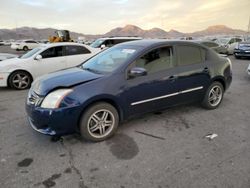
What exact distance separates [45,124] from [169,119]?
92.9 inches

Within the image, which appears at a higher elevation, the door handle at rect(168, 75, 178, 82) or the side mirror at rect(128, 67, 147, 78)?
the side mirror at rect(128, 67, 147, 78)

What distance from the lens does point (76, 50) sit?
828 centimetres

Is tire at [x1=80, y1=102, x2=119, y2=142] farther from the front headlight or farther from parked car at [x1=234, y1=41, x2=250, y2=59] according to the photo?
parked car at [x1=234, y1=41, x2=250, y2=59]

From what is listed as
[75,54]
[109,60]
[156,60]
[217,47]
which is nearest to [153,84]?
[156,60]

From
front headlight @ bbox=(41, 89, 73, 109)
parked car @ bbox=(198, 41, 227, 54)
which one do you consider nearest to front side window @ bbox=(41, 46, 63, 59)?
front headlight @ bbox=(41, 89, 73, 109)

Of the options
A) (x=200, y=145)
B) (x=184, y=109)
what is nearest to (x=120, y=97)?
(x=200, y=145)

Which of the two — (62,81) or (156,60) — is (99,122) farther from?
(156,60)

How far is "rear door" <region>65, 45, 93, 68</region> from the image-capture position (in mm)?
8038

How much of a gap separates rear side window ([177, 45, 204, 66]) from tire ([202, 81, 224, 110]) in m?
0.70

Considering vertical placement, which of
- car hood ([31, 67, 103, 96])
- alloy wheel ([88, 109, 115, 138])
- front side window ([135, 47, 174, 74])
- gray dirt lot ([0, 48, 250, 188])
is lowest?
gray dirt lot ([0, 48, 250, 188])

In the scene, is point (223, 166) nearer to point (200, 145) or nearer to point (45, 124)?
point (200, 145)

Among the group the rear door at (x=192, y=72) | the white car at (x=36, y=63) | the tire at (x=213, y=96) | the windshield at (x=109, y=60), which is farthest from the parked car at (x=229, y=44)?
the windshield at (x=109, y=60)

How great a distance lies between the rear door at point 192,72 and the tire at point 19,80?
17.5ft

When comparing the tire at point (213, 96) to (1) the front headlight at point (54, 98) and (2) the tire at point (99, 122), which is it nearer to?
(2) the tire at point (99, 122)
